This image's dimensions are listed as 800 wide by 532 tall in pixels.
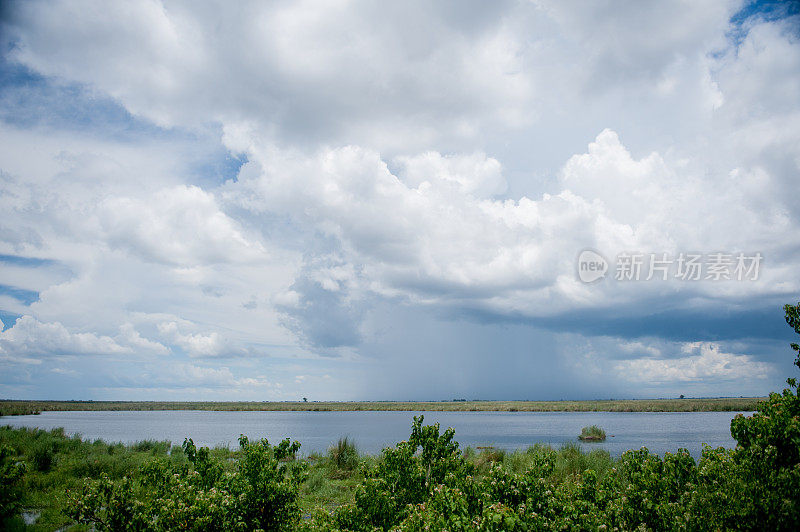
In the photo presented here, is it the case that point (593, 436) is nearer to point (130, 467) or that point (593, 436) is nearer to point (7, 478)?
point (130, 467)

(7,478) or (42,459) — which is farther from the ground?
(7,478)

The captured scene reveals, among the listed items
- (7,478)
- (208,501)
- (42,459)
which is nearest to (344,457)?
(42,459)

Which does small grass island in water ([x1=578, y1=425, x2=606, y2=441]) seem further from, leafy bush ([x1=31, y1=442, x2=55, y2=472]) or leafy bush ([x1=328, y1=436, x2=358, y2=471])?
leafy bush ([x1=31, y1=442, x2=55, y2=472])

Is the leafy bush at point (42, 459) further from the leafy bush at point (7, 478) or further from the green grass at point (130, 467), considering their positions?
the leafy bush at point (7, 478)

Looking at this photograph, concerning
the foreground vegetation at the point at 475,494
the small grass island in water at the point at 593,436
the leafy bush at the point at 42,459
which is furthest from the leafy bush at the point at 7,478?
the small grass island in water at the point at 593,436

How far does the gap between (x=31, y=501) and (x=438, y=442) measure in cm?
1625

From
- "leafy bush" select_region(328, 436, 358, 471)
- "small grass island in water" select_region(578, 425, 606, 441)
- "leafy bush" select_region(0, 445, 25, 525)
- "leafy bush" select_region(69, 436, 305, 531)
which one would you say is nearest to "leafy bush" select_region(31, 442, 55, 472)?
"leafy bush" select_region(328, 436, 358, 471)

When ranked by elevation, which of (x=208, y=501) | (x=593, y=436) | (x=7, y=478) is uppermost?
(x=208, y=501)

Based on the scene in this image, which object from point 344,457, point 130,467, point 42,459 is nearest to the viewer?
point 42,459

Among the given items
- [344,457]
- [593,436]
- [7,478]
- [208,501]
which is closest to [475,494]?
[208,501]

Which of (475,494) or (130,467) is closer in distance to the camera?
(475,494)

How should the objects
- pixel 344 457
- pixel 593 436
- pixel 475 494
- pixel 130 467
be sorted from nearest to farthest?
1. pixel 475 494
2. pixel 130 467
3. pixel 344 457
4. pixel 593 436

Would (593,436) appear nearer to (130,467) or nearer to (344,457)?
(344,457)

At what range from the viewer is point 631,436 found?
46.0 metres
